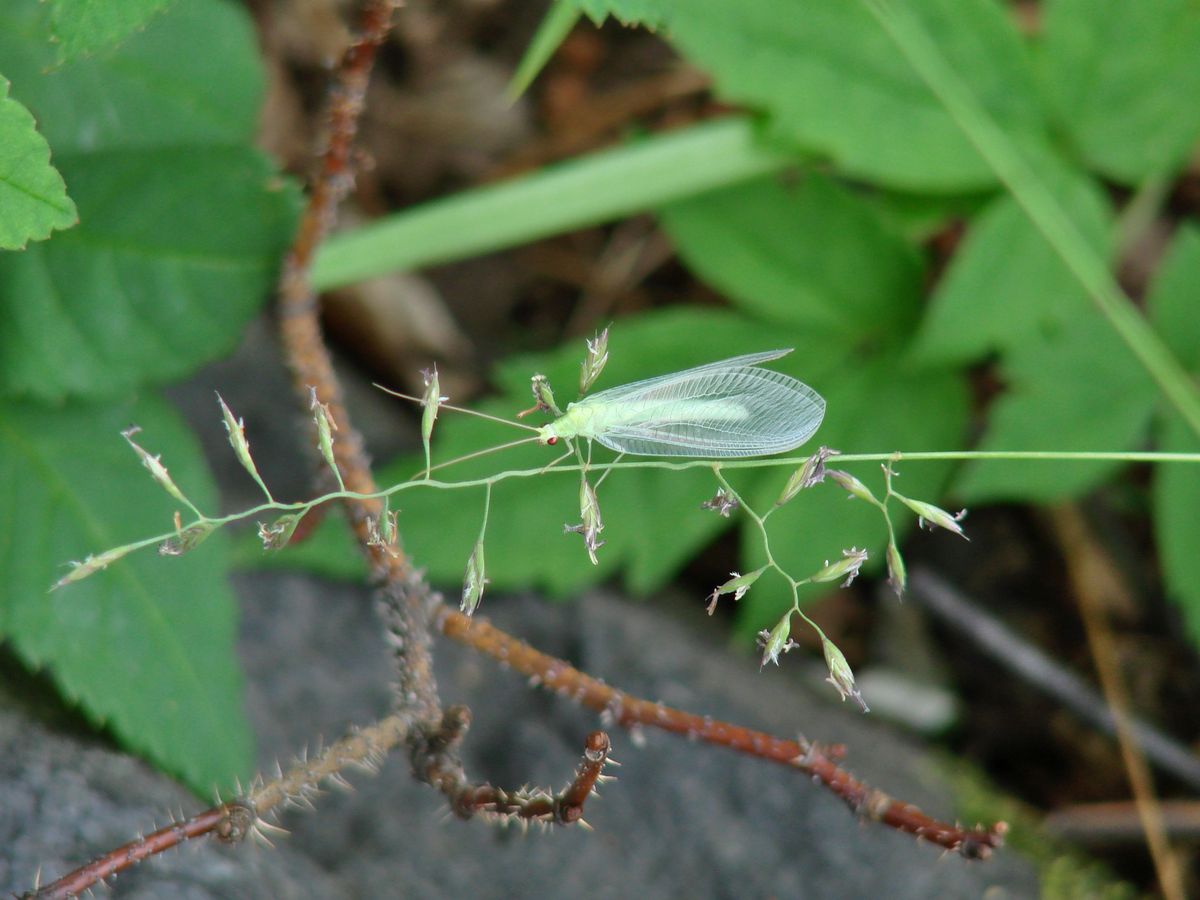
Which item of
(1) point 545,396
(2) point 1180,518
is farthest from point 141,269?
(2) point 1180,518

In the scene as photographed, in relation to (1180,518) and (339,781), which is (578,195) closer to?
(1180,518)

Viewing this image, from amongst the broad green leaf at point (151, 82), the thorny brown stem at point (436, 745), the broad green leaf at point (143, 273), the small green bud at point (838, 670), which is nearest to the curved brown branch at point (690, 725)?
the thorny brown stem at point (436, 745)

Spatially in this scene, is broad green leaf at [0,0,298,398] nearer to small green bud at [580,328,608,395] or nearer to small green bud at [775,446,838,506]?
small green bud at [580,328,608,395]

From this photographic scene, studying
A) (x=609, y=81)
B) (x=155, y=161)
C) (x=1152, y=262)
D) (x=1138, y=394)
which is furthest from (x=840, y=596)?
(x=155, y=161)

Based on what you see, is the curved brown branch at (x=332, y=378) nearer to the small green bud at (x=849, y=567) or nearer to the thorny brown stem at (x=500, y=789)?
the thorny brown stem at (x=500, y=789)

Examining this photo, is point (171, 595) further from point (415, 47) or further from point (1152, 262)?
point (1152, 262)

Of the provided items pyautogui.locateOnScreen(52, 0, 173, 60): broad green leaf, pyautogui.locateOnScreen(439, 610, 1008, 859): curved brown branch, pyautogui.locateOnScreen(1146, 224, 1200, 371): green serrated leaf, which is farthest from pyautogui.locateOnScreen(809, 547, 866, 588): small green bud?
pyautogui.locateOnScreen(1146, 224, 1200, 371): green serrated leaf
